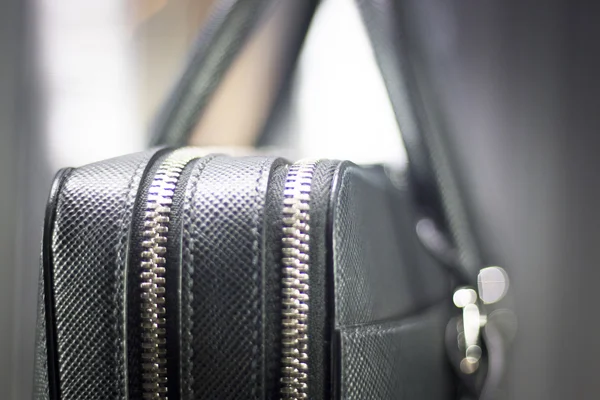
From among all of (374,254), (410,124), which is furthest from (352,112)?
(374,254)

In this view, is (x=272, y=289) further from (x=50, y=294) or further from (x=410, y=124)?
(x=410, y=124)

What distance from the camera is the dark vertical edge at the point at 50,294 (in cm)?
28

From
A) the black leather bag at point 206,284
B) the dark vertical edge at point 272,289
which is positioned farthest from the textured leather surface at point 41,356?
the dark vertical edge at point 272,289

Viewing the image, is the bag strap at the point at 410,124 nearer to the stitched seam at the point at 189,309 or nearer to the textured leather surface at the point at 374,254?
the textured leather surface at the point at 374,254

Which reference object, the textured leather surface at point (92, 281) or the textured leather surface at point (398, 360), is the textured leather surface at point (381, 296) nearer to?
the textured leather surface at point (398, 360)

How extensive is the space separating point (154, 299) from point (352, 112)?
0.30 metres

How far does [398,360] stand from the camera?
324mm

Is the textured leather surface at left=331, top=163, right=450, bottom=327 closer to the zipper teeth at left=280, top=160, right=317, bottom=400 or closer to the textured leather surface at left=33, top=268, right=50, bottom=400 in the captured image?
the zipper teeth at left=280, top=160, right=317, bottom=400

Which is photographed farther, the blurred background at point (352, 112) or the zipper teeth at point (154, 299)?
the blurred background at point (352, 112)

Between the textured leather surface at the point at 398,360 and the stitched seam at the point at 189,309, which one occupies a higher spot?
the stitched seam at the point at 189,309

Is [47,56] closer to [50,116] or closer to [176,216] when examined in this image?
[50,116]

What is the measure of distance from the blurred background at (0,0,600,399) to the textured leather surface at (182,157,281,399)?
261 mm

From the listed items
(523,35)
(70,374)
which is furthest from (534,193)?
(70,374)

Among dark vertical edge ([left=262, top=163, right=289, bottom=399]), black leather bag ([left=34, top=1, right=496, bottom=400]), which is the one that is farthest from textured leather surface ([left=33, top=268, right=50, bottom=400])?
dark vertical edge ([left=262, top=163, right=289, bottom=399])
